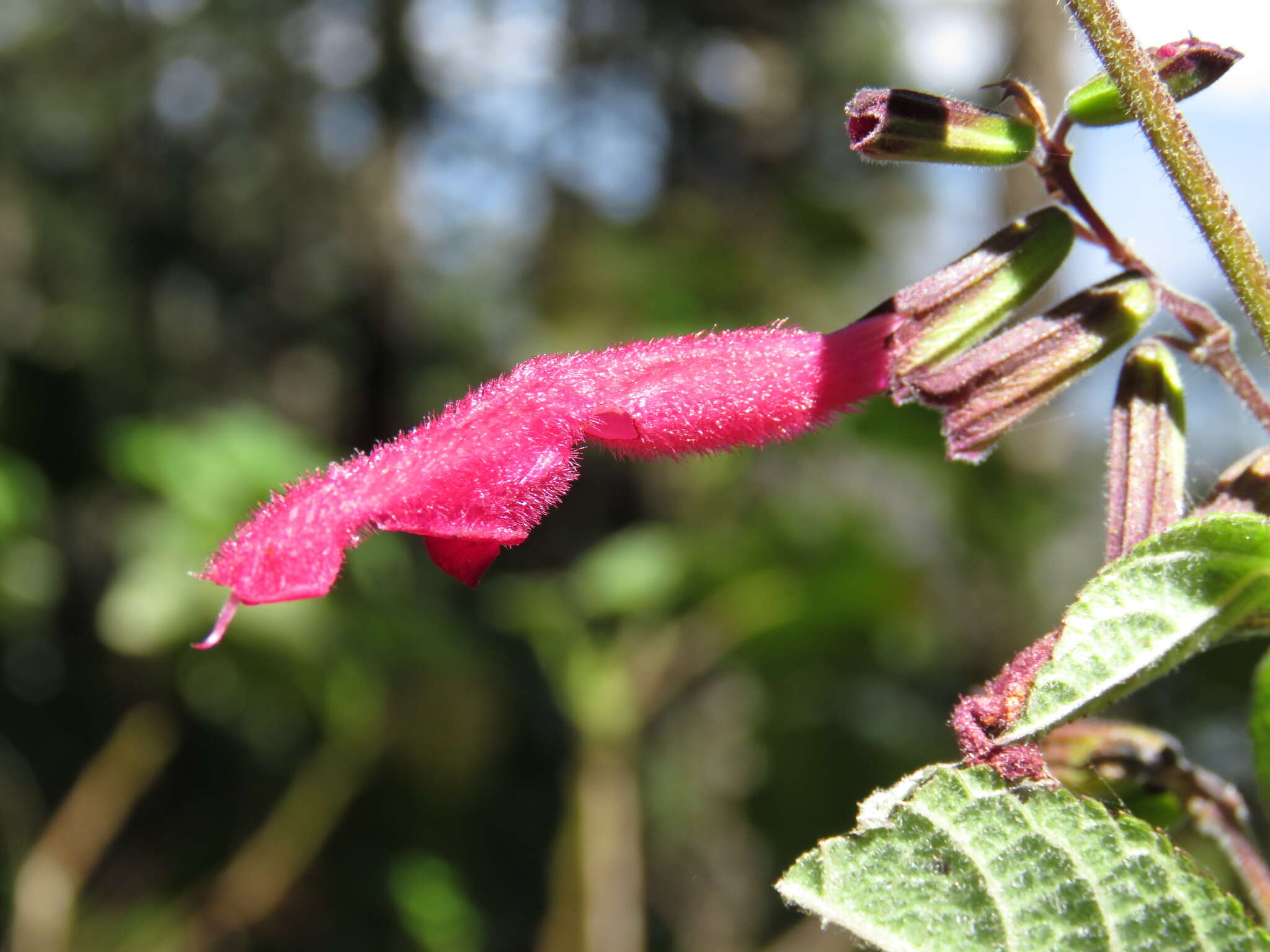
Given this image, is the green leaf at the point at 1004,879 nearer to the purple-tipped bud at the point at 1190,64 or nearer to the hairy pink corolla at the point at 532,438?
the hairy pink corolla at the point at 532,438

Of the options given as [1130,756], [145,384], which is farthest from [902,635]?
[145,384]

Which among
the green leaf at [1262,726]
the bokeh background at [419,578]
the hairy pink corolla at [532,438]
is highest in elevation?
the hairy pink corolla at [532,438]

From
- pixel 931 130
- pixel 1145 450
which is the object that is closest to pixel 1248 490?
pixel 1145 450

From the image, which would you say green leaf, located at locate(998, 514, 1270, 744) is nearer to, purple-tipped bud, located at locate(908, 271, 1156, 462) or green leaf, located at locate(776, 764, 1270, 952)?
green leaf, located at locate(776, 764, 1270, 952)

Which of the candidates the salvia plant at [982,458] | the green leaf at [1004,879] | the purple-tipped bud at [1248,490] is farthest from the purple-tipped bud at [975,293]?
the green leaf at [1004,879]

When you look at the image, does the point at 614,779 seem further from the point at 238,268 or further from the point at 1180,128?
the point at 238,268

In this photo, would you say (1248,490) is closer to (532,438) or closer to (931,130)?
(931,130)

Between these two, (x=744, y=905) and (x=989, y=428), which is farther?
(x=744, y=905)

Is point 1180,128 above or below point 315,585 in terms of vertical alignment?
above
